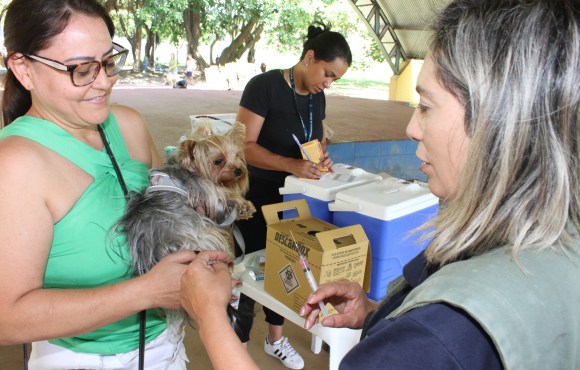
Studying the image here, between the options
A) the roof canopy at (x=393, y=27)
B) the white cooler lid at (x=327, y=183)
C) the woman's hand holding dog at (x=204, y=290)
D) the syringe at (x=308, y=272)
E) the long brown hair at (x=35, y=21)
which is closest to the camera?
the woman's hand holding dog at (x=204, y=290)

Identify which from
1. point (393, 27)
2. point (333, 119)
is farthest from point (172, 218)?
point (393, 27)

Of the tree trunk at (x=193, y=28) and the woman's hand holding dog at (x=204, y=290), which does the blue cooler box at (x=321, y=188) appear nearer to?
the woman's hand holding dog at (x=204, y=290)

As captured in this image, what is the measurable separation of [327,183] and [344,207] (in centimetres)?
25

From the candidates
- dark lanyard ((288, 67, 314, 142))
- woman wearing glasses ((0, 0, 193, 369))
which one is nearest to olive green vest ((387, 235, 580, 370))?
woman wearing glasses ((0, 0, 193, 369))

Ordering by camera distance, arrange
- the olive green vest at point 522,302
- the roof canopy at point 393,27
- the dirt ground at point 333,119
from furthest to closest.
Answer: the roof canopy at point 393,27 < the dirt ground at point 333,119 < the olive green vest at point 522,302

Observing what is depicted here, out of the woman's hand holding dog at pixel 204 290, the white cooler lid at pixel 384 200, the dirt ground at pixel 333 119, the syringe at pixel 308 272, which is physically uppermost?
the woman's hand holding dog at pixel 204 290

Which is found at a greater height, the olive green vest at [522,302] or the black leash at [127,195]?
the olive green vest at [522,302]

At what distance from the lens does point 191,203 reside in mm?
1909

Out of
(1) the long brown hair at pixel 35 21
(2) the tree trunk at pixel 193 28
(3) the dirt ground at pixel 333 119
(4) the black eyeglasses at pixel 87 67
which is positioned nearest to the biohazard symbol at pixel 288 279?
(4) the black eyeglasses at pixel 87 67

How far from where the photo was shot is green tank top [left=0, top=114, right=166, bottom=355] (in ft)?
3.76

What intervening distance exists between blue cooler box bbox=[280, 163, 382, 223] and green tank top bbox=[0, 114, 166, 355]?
868 millimetres

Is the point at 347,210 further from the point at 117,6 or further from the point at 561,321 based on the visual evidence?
the point at 117,6

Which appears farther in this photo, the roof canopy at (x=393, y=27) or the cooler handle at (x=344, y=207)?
the roof canopy at (x=393, y=27)

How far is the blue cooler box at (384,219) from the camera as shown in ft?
5.75
